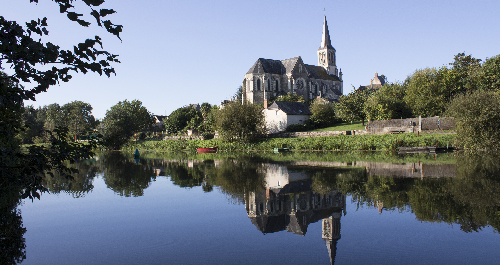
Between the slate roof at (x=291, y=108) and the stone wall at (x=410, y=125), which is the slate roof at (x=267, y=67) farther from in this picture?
the stone wall at (x=410, y=125)

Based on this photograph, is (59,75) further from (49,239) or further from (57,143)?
(49,239)

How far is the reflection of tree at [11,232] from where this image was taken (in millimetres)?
7898

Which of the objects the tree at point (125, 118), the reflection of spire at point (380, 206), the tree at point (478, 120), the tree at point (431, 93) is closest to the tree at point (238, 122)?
the tree at point (125, 118)

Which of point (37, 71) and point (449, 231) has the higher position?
point (37, 71)

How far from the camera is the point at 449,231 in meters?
8.91

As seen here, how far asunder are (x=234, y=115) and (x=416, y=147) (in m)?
26.2

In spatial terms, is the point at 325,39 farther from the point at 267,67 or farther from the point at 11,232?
the point at 11,232

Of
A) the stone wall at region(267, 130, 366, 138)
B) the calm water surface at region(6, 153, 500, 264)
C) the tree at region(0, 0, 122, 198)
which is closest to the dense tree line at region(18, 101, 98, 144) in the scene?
the stone wall at region(267, 130, 366, 138)

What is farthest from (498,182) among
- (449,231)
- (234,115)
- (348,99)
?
(348,99)

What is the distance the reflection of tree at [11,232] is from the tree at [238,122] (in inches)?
1635

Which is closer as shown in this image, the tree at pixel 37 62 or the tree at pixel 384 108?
the tree at pixel 37 62

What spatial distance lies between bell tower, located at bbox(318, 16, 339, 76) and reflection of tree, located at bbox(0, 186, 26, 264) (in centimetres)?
10348

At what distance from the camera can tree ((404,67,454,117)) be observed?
178 ft

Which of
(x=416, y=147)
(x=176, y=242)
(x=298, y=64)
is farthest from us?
(x=298, y=64)
